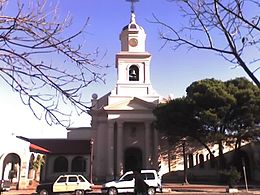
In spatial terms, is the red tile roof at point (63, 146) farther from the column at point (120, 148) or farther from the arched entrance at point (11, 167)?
the arched entrance at point (11, 167)

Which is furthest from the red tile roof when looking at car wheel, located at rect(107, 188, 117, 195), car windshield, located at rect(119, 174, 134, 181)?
car wheel, located at rect(107, 188, 117, 195)

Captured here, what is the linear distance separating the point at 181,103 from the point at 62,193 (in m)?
16.7

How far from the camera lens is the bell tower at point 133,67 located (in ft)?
135

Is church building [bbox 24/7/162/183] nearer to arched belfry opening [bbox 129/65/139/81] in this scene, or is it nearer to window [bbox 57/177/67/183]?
arched belfry opening [bbox 129/65/139/81]

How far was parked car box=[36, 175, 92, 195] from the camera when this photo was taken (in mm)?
23064

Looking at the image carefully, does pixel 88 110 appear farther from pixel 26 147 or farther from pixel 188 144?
pixel 188 144

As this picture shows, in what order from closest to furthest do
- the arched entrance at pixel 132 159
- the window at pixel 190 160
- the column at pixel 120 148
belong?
the column at pixel 120 148, the arched entrance at pixel 132 159, the window at pixel 190 160

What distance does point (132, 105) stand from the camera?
129 ft

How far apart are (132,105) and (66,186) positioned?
1738 centimetres

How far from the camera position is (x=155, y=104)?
3962 centimetres

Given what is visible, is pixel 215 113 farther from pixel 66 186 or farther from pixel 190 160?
pixel 66 186

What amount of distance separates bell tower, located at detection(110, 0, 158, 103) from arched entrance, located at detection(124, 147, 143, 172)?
6426mm

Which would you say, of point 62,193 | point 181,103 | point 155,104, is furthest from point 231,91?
point 62,193

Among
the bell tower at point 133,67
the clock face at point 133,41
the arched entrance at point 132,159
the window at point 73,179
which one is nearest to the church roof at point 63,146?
the arched entrance at point 132,159
